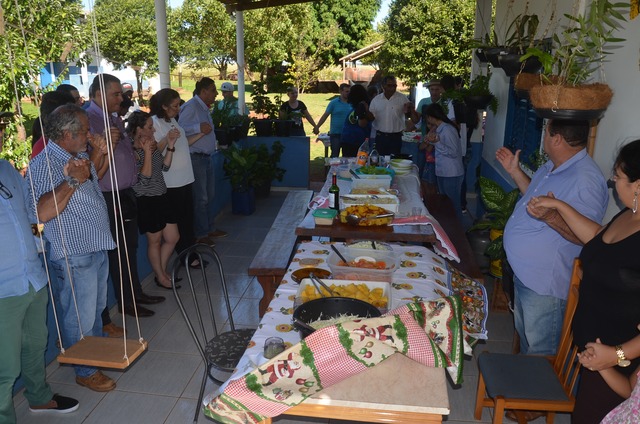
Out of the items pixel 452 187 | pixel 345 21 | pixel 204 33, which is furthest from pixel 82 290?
pixel 345 21

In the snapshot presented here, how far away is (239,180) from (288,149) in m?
1.49

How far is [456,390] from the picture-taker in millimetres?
3371

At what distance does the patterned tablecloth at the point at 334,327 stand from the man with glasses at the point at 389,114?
435cm

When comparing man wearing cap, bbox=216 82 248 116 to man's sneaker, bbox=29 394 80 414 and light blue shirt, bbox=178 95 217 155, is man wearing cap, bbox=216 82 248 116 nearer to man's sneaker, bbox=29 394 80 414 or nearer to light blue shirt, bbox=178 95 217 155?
light blue shirt, bbox=178 95 217 155

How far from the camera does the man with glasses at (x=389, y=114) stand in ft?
25.1

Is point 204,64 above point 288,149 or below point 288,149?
above

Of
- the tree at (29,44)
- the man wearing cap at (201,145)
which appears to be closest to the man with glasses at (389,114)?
the man wearing cap at (201,145)

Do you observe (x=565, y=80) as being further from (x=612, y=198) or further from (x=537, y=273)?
(x=537, y=273)

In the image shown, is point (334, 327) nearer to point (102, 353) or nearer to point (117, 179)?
point (102, 353)

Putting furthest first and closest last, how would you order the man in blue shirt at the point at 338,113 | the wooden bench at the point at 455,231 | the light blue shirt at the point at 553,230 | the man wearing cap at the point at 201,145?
1. the man in blue shirt at the point at 338,113
2. the man wearing cap at the point at 201,145
3. the wooden bench at the point at 455,231
4. the light blue shirt at the point at 553,230

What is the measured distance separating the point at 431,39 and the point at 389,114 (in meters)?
10.5

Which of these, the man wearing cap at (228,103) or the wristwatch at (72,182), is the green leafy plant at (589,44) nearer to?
the wristwatch at (72,182)

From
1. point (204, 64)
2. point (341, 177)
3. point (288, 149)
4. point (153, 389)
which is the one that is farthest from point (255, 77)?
point (153, 389)

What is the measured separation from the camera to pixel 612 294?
212cm
